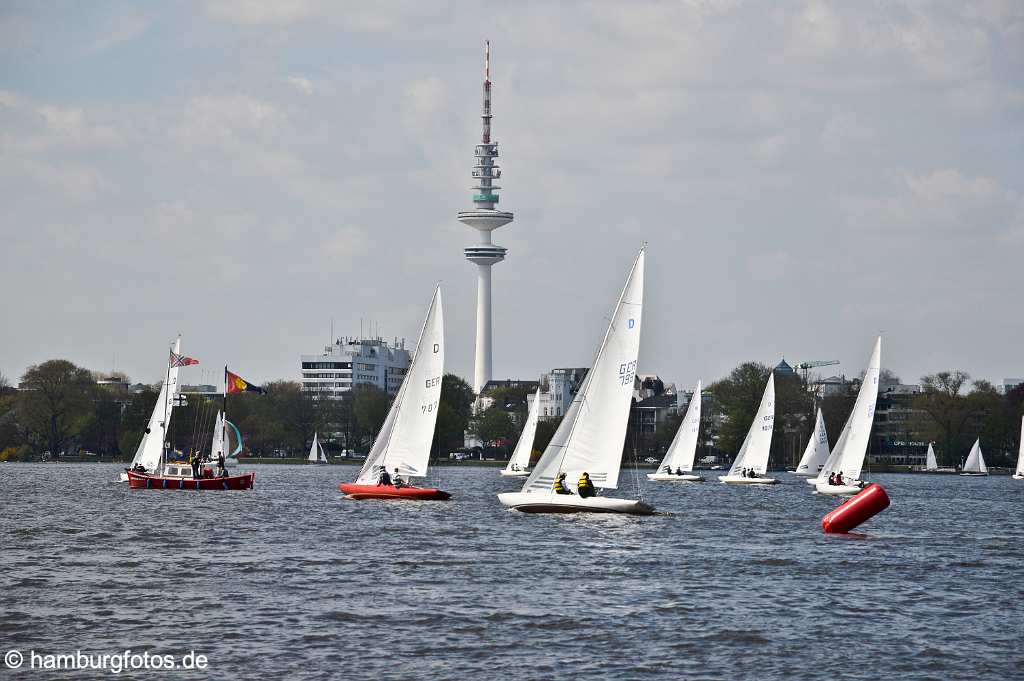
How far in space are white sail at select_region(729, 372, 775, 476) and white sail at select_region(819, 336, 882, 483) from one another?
20868 millimetres

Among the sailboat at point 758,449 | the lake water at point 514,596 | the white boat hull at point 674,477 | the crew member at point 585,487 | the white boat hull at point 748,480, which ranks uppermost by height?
the sailboat at point 758,449

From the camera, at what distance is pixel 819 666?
28.0 m

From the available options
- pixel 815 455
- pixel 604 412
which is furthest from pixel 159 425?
pixel 815 455

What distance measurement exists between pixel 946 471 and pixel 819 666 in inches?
6817

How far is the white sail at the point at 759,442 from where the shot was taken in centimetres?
11800

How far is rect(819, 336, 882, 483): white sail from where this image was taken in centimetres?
9150

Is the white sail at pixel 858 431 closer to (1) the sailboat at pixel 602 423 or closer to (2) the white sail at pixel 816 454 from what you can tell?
(1) the sailboat at pixel 602 423

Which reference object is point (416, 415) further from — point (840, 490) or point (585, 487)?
point (840, 490)

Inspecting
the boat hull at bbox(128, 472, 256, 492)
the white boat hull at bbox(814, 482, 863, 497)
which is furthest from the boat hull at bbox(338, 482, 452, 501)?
the white boat hull at bbox(814, 482, 863, 497)

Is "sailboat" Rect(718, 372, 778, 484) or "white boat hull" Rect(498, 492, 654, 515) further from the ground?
"sailboat" Rect(718, 372, 778, 484)

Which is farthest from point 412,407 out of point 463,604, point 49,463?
point 49,463

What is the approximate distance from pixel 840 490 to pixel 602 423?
128 ft

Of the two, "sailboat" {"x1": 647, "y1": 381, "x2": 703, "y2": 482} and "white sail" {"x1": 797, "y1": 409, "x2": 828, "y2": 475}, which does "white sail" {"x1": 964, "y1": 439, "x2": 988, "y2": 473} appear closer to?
"white sail" {"x1": 797, "y1": 409, "x2": 828, "y2": 475}

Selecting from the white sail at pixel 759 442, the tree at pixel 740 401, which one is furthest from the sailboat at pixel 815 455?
the tree at pixel 740 401
